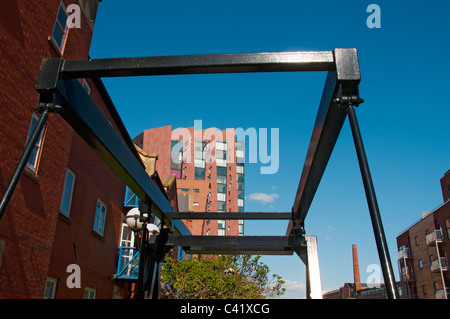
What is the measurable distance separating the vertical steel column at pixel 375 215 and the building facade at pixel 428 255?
4550cm

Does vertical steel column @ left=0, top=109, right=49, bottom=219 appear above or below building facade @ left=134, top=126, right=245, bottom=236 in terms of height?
below

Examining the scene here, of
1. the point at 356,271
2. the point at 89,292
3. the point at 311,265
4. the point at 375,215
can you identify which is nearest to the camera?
the point at 375,215

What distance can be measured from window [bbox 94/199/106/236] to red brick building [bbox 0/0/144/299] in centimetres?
148

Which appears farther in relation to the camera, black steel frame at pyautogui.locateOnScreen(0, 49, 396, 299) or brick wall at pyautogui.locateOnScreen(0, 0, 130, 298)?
brick wall at pyautogui.locateOnScreen(0, 0, 130, 298)

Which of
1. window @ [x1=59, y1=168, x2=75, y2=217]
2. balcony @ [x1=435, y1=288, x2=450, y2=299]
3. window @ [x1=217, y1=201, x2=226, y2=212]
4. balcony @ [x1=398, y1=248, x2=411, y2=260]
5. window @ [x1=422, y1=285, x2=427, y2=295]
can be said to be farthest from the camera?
window @ [x1=217, y1=201, x2=226, y2=212]

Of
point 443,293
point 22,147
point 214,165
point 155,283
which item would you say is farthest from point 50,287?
point 214,165

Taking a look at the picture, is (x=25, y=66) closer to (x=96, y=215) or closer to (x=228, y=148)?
(x=96, y=215)

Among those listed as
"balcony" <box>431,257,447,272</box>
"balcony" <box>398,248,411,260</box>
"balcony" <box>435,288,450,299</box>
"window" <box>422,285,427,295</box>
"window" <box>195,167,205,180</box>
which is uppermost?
"window" <box>195,167,205,180</box>

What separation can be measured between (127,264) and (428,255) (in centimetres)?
4245

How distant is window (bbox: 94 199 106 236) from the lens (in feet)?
43.3

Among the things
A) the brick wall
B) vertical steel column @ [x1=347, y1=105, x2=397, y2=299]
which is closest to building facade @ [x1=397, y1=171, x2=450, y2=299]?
the brick wall

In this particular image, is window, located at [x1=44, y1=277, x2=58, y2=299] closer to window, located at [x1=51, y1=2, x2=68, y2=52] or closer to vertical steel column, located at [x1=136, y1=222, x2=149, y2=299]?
window, located at [x1=51, y1=2, x2=68, y2=52]

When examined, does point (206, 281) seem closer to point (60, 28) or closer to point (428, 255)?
point (60, 28)

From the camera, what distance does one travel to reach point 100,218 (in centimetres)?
1366
